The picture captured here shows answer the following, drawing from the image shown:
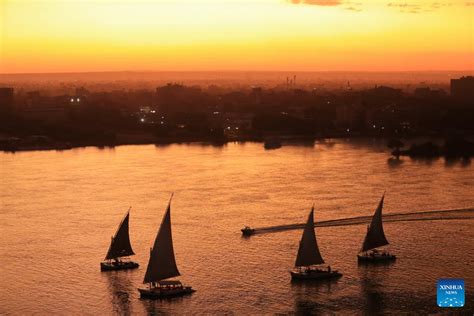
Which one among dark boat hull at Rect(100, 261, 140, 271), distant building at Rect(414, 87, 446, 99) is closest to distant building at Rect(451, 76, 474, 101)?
distant building at Rect(414, 87, 446, 99)

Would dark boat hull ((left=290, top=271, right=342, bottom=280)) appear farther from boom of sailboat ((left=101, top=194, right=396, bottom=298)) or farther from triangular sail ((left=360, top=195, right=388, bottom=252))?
triangular sail ((left=360, top=195, right=388, bottom=252))

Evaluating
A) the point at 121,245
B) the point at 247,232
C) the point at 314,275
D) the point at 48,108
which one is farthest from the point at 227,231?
the point at 48,108

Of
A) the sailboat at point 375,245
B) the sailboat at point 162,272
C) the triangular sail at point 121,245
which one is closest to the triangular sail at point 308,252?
the sailboat at point 375,245

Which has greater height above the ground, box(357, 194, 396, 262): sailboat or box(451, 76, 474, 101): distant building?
box(451, 76, 474, 101): distant building

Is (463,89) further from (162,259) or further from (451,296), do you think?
(451,296)

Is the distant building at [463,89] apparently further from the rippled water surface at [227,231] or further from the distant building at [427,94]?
the rippled water surface at [227,231]


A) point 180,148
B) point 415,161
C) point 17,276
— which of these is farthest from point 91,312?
point 180,148
